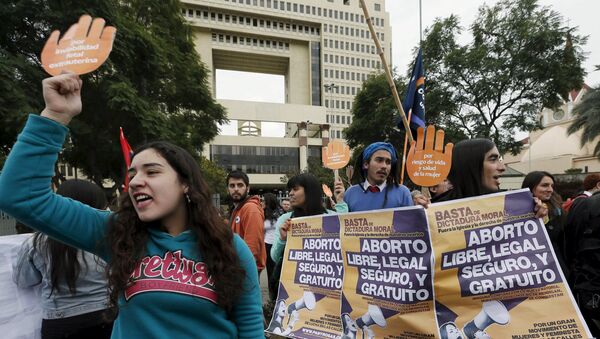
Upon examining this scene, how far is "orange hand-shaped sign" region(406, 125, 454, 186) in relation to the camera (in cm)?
329

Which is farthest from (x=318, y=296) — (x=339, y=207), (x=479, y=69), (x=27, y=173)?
(x=479, y=69)

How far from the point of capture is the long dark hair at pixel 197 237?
1553mm

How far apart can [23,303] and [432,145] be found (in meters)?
3.23

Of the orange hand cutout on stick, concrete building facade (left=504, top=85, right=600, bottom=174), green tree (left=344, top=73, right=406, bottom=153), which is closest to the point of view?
the orange hand cutout on stick

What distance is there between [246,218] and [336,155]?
309cm

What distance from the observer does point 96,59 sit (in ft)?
5.22

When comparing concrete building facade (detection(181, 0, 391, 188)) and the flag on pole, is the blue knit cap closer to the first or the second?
the flag on pole

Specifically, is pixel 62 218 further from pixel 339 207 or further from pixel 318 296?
pixel 339 207

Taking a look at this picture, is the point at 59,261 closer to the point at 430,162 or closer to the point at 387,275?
the point at 387,275

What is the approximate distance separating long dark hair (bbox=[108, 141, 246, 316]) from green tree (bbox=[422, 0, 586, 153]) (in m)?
19.0

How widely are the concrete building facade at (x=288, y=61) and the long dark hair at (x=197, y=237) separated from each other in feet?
195

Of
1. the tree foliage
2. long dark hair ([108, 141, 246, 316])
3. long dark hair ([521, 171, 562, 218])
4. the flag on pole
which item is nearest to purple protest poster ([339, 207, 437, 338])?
long dark hair ([108, 141, 246, 316])

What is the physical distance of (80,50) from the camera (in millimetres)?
1589

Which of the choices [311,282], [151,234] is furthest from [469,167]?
[151,234]
